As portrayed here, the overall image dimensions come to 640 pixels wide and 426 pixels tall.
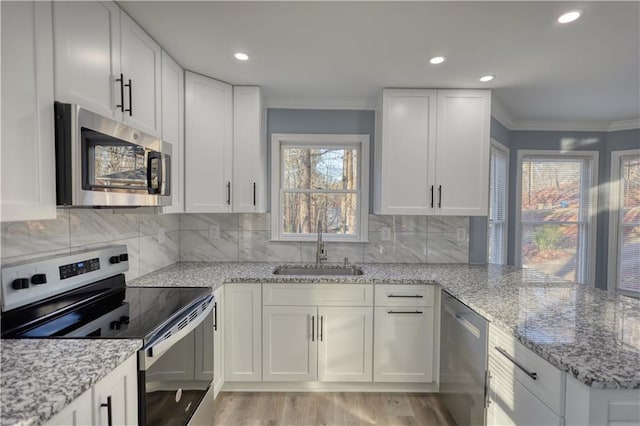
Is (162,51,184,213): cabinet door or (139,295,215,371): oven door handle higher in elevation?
(162,51,184,213): cabinet door

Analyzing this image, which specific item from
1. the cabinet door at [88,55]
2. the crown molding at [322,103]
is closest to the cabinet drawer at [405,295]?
the crown molding at [322,103]

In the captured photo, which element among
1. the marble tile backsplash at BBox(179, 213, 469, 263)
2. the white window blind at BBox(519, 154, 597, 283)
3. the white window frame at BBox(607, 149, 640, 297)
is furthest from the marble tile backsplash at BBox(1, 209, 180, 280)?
the white window frame at BBox(607, 149, 640, 297)

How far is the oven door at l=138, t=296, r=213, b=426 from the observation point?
124 centimetres

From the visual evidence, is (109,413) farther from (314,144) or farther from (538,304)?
(314,144)

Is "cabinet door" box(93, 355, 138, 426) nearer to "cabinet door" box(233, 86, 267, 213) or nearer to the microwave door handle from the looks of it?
the microwave door handle

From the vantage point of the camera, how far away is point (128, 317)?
1.47 metres

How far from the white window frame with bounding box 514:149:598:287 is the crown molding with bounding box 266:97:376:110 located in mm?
1945

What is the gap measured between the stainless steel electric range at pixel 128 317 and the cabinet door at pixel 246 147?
2.97 feet

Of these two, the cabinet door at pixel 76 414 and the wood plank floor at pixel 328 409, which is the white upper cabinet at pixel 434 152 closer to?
the wood plank floor at pixel 328 409

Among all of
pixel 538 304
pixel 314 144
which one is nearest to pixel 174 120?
pixel 314 144

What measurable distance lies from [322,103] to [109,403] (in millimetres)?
2601

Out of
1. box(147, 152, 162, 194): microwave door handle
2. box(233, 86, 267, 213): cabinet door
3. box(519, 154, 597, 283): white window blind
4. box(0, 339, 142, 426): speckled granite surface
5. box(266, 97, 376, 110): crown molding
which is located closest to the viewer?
box(0, 339, 142, 426): speckled granite surface

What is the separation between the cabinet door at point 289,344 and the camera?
7.75 ft

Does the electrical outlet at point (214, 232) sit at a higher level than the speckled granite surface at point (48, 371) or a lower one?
higher
